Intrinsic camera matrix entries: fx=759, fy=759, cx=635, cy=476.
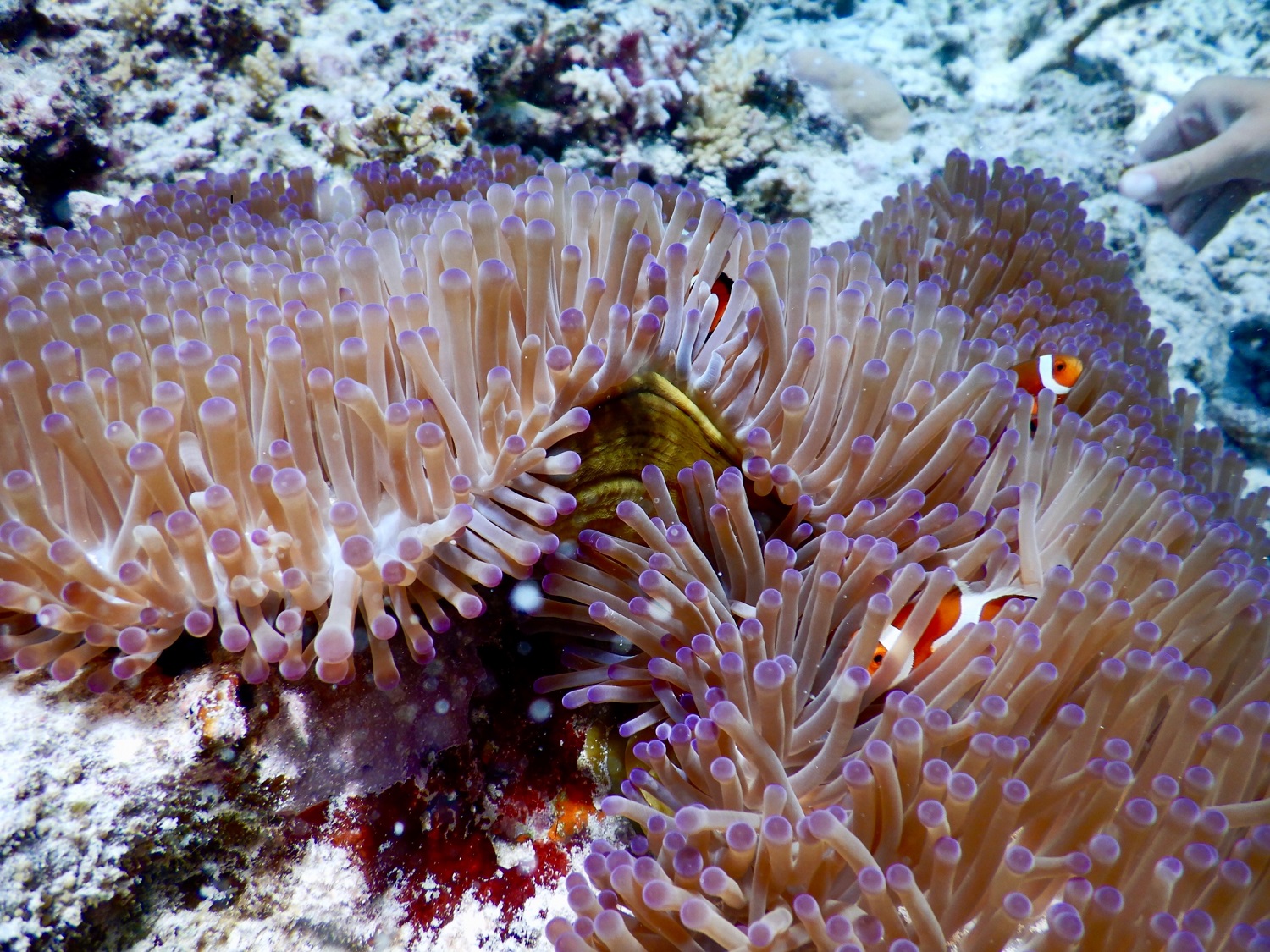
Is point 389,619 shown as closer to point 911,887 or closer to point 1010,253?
point 911,887

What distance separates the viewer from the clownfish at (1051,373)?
2342 millimetres

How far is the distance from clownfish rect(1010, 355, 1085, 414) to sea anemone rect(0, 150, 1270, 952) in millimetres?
592

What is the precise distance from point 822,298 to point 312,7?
13.2 ft

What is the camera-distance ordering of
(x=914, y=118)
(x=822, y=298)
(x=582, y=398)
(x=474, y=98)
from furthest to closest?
(x=914, y=118) → (x=474, y=98) → (x=822, y=298) → (x=582, y=398)

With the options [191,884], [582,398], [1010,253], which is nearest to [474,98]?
[1010,253]

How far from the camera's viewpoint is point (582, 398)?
1499mm

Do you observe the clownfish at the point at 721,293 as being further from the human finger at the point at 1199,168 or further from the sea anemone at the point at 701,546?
the human finger at the point at 1199,168

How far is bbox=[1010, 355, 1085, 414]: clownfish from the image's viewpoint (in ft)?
7.68

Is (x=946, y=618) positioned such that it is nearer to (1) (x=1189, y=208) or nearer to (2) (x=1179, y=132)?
(1) (x=1189, y=208)

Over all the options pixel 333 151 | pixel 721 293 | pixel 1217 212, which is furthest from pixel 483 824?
pixel 1217 212

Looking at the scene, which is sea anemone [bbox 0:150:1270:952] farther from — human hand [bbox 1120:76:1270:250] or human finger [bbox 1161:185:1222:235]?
human finger [bbox 1161:185:1222:235]

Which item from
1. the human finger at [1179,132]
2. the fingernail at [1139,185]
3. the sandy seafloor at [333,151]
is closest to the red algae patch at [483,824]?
the sandy seafloor at [333,151]

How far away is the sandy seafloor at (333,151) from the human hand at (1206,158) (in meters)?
0.20

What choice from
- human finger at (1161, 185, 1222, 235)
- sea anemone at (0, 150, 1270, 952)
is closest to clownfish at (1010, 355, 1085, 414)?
sea anemone at (0, 150, 1270, 952)
